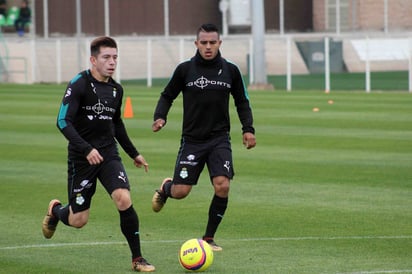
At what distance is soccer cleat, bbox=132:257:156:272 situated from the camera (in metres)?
9.78

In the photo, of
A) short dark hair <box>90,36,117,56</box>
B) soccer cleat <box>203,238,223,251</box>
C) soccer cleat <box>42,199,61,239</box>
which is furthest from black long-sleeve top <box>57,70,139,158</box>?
soccer cleat <box>203,238,223,251</box>

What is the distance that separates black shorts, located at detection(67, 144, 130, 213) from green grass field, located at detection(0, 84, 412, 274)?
57 cm

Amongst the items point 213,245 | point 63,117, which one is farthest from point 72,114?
point 213,245

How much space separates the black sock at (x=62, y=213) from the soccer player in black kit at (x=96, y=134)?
0.10m

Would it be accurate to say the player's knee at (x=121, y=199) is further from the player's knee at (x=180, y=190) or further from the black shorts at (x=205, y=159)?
the player's knee at (x=180, y=190)

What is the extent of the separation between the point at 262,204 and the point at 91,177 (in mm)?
4215

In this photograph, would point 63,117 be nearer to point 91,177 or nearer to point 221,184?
point 91,177

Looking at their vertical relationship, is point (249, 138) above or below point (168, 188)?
above

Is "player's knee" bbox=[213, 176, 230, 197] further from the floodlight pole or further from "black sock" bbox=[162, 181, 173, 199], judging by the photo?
the floodlight pole

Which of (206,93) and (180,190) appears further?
(180,190)

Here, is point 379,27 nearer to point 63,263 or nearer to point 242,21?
point 242,21

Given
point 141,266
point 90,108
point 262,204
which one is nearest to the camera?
point 141,266

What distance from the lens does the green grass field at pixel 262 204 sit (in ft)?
34.0

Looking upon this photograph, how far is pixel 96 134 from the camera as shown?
10.2 meters
